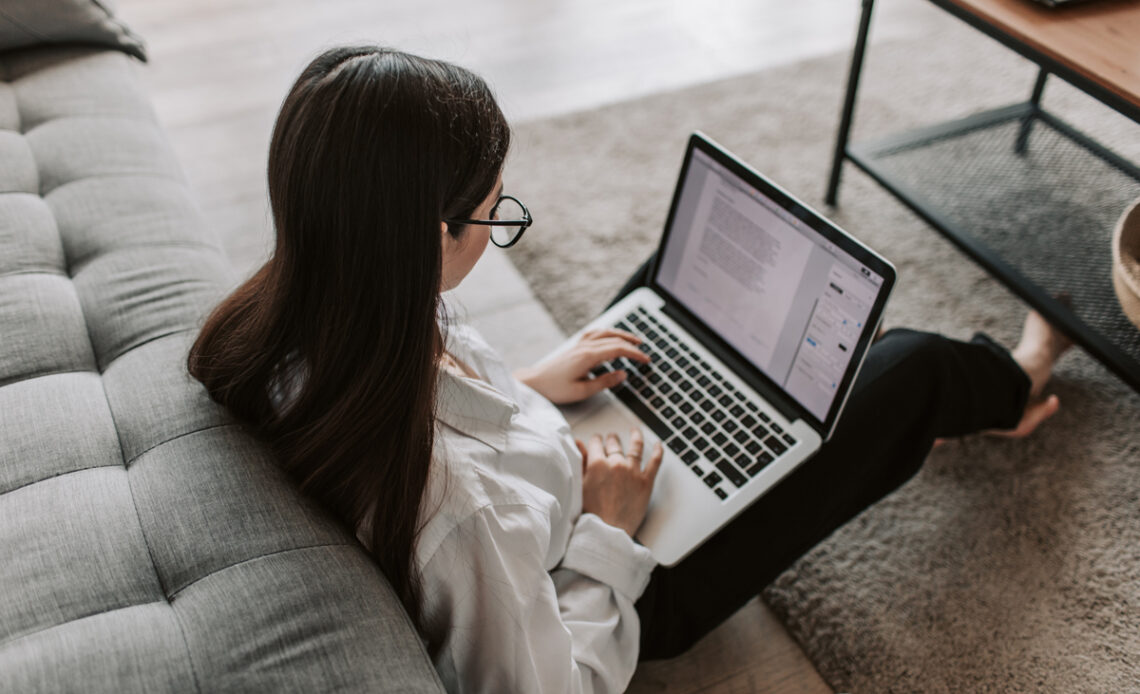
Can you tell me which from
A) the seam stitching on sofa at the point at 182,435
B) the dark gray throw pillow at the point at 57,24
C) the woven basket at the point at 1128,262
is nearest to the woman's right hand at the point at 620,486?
the seam stitching on sofa at the point at 182,435

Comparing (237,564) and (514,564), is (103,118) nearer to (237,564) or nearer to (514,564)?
(237,564)

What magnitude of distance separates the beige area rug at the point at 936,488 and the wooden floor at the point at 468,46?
34 cm

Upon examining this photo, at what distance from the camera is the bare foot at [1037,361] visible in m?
1.49

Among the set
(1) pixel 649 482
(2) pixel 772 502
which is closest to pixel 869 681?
(2) pixel 772 502

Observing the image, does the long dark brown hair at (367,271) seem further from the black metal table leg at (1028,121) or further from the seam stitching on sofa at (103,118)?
the black metal table leg at (1028,121)

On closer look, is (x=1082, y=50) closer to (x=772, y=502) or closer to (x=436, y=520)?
(x=772, y=502)

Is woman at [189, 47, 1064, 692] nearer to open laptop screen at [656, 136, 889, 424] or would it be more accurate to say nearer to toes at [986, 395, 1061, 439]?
open laptop screen at [656, 136, 889, 424]

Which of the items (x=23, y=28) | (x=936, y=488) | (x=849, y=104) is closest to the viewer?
(x=936, y=488)

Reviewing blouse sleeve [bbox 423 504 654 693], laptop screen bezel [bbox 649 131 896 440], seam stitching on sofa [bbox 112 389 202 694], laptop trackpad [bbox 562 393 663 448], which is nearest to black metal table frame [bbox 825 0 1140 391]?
laptop screen bezel [bbox 649 131 896 440]

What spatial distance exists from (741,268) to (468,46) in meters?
1.75

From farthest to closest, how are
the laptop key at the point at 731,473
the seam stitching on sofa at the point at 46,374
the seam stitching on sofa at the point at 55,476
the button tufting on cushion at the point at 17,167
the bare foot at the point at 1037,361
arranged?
the bare foot at the point at 1037,361
the button tufting on cushion at the point at 17,167
the laptop key at the point at 731,473
the seam stitching on sofa at the point at 46,374
the seam stitching on sofa at the point at 55,476

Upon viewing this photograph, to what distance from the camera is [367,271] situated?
0.68m

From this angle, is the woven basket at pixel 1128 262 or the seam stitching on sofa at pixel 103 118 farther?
the seam stitching on sofa at pixel 103 118

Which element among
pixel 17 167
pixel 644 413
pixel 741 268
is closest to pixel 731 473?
pixel 644 413
